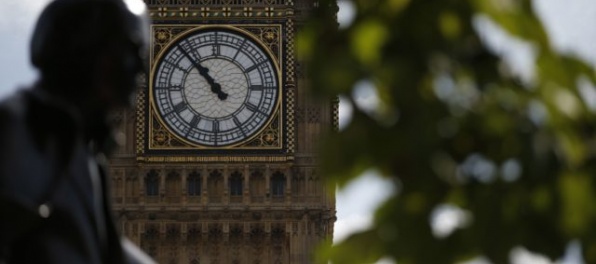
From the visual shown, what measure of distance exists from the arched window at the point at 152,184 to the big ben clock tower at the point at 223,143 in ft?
0.13

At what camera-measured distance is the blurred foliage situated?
2205mm

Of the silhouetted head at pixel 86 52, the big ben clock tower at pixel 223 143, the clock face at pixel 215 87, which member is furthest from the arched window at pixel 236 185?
the silhouetted head at pixel 86 52

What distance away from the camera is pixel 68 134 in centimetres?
264

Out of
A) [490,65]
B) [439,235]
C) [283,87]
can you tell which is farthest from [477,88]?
[283,87]

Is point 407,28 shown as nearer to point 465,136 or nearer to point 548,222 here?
point 465,136

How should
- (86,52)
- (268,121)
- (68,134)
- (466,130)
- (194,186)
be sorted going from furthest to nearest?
(194,186)
(268,121)
(86,52)
(68,134)
(466,130)

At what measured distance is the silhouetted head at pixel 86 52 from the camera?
2.74 m

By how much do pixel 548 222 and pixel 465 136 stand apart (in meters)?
0.15

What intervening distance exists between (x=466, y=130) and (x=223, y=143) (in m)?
36.2

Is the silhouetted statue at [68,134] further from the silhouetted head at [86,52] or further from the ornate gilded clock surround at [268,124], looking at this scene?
the ornate gilded clock surround at [268,124]

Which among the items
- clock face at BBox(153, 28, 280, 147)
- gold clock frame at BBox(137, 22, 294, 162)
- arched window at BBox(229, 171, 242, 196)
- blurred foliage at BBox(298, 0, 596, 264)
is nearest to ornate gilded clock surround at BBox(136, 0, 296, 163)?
gold clock frame at BBox(137, 22, 294, 162)

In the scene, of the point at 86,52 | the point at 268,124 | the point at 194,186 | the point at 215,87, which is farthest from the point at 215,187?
the point at 86,52

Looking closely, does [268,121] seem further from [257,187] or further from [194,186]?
[194,186]

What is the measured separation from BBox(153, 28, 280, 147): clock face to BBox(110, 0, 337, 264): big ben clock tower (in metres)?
0.02
